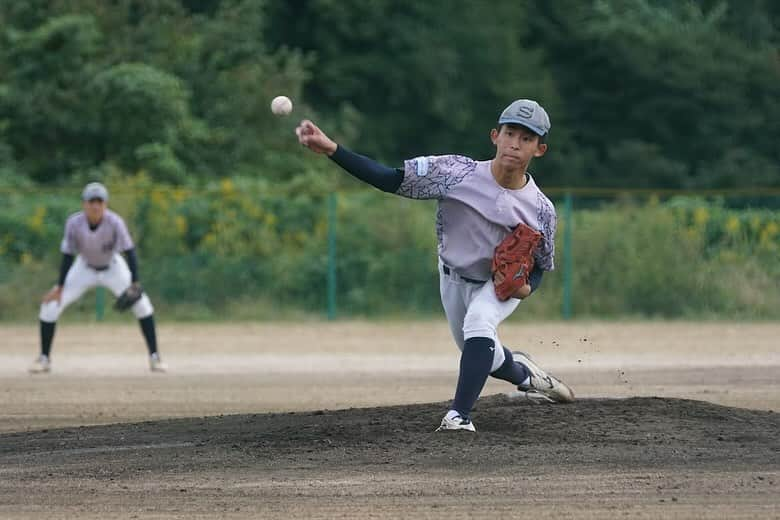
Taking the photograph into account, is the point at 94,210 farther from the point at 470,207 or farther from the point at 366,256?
the point at 366,256

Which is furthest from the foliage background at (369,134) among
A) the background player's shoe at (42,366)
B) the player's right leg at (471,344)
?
the player's right leg at (471,344)

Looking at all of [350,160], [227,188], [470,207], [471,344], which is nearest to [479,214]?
[470,207]

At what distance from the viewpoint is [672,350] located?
16219 mm

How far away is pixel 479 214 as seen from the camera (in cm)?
780

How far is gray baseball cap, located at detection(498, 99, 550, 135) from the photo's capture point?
7.67 m

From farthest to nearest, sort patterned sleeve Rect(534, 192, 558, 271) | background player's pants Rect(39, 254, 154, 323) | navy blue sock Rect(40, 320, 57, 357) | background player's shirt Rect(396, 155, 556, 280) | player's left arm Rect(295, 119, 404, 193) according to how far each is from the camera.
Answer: background player's pants Rect(39, 254, 154, 323) → navy blue sock Rect(40, 320, 57, 357) → patterned sleeve Rect(534, 192, 558, 271) → background player's shirt Rect(396, 155, 556, 280) → player's left arm Rect(295, 119, 404, 193)

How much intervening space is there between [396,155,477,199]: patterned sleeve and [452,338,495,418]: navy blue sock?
2.69ft

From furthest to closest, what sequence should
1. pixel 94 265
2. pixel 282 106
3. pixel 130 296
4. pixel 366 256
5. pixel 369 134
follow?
pixel 369 134
pixel 366 256
pixel 94 265
pixel 130 296
pixel 282 106

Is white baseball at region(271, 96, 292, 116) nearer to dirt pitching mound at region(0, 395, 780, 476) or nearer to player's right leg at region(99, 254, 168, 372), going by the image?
dirt pitching mound at region(0, 395, 780, 476)

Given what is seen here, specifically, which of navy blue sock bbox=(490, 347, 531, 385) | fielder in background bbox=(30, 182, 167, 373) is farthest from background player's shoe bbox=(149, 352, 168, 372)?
navy blue sock bbox=(490, 347, 531, 385)

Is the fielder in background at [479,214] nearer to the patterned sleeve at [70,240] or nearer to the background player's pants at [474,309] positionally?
the background player's pants at [474,309]

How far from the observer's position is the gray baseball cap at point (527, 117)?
7668 millimetres

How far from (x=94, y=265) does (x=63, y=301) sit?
1.44 ft

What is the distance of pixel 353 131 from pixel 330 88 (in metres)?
2.85
